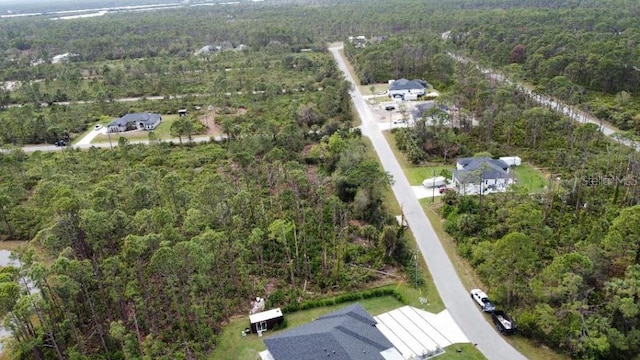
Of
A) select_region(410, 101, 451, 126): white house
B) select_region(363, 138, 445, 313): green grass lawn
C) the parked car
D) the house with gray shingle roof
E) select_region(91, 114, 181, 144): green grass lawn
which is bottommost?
select_region(363, 138, 445, 313): green grass lawn

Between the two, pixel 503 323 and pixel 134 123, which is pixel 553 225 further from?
pixel 134 123

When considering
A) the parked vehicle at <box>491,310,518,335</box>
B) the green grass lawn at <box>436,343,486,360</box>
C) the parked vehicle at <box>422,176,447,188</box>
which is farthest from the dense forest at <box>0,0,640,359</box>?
the parked vehicle at <box>422,176,447,188</box>

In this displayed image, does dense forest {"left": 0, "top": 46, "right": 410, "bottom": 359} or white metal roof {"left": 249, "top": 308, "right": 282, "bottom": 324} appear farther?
white metal roof {"left": 249, "top": 308, "right": 282, "bottom": 324}

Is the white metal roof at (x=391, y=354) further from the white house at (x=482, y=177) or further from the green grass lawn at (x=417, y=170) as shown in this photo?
the green grass lawn at (x=417, y=170)

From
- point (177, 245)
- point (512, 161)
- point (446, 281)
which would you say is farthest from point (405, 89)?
point (177, 245)

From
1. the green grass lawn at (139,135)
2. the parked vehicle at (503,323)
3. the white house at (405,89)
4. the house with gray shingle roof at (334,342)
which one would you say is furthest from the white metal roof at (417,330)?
the white house at (405,89)

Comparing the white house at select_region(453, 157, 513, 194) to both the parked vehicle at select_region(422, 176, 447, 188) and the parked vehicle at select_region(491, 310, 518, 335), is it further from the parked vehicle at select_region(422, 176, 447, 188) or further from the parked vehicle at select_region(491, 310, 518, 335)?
the parked vehicle at select_region(491, 310, 518, 335)
